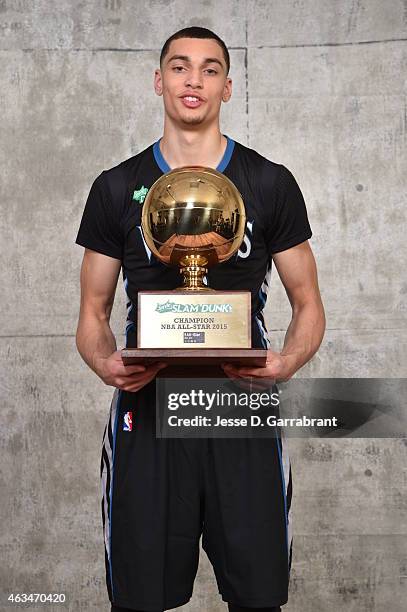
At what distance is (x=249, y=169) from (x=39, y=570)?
78.8 inches

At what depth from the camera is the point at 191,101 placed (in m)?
1.97

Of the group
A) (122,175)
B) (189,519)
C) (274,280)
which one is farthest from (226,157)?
(274,280)

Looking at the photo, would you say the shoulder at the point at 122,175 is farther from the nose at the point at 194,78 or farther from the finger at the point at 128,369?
the finger at the point at 128,369

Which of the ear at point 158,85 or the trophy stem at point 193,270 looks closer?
the trophy stem at point 193,270

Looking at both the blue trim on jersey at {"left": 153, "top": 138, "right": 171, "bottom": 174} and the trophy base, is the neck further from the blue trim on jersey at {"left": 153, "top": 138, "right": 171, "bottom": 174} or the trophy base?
Answer: the trophy base

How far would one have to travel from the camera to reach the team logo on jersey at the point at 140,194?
2.03m

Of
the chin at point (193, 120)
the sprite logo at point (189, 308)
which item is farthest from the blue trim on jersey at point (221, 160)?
the sprite logo at point (189, 308)

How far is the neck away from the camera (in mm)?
2031

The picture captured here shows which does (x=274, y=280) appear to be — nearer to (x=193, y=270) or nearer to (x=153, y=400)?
(x=153, y=400)

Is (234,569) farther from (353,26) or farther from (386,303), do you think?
(353,26)

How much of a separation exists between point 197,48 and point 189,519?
3.14 feet

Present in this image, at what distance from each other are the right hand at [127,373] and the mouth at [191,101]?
0.53m

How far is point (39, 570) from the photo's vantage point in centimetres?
348

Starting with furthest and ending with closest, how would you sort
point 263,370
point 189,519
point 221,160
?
point 221,160 → point 189,519 → point 263,370
